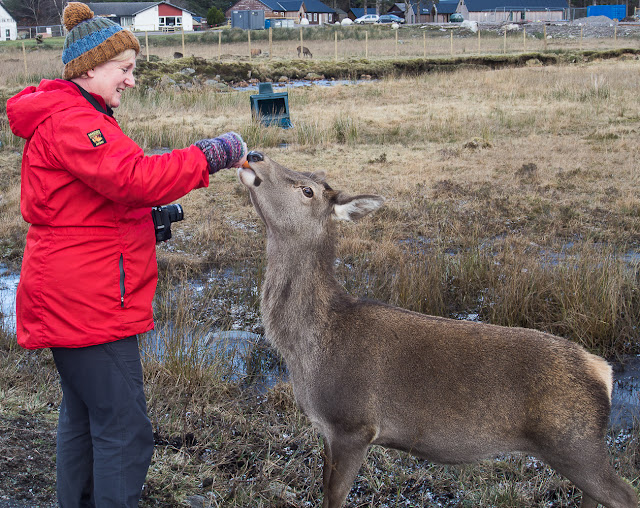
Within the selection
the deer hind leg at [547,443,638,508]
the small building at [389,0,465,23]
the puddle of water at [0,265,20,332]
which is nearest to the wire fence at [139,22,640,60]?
the small building at [389,0,465,23]

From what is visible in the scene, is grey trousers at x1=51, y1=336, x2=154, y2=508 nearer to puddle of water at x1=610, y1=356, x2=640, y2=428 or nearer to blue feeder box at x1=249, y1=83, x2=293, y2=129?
puddle of water at x1=610, y1=356, x2=640, y2=428

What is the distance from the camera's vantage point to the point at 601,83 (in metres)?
22.7

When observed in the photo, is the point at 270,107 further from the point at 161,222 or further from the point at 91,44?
the point at 91,44

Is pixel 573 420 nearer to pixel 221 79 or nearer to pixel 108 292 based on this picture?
pixel 108 292

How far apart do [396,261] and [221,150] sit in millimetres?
5242

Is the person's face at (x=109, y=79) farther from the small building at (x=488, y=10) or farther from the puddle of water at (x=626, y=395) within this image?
the small building at (x=488, y=10)

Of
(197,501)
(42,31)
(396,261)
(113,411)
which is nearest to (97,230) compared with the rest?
(113,411)

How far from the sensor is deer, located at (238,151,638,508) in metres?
3.48

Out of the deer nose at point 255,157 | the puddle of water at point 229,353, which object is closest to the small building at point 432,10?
the puddle of water at point 229,353

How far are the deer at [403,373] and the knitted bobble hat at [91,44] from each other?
3.47ft

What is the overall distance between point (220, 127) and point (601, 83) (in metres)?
13.5

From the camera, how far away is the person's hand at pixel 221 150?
3.35 meters

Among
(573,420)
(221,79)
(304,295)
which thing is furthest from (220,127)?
(221,79)

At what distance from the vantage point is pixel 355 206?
13.7ft
